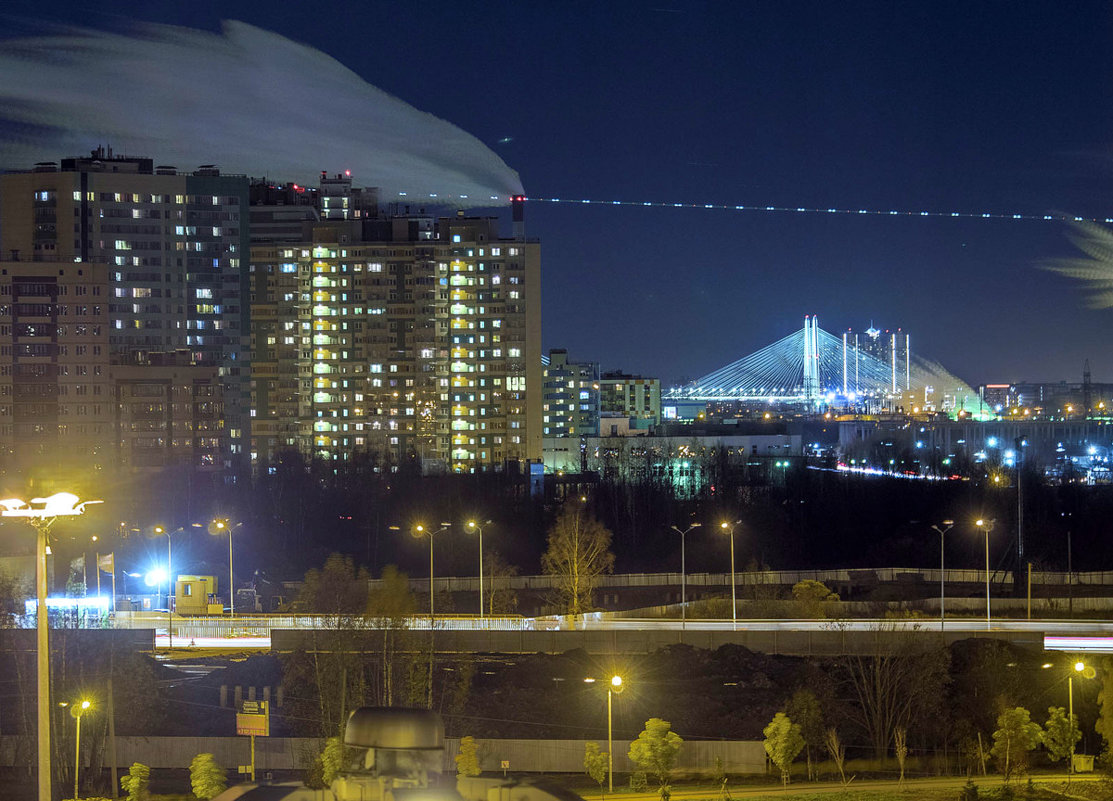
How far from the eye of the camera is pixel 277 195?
50.6m

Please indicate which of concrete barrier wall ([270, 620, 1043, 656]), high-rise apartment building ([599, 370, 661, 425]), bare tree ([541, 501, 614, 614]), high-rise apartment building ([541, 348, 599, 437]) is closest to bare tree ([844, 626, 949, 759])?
concrete barrier wall ([270, 620, 1043, 656])

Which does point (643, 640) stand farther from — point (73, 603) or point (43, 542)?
point (43, 542)

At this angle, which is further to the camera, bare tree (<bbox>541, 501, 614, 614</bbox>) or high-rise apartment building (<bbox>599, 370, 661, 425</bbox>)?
high-rise apartment building (<bbox>599, 370, 661, 425</bbox>)

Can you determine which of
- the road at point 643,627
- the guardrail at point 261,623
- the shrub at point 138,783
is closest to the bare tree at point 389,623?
the guardrail at point 261,623

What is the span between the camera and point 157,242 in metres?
43.5

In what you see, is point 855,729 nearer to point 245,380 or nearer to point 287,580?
point 287,580

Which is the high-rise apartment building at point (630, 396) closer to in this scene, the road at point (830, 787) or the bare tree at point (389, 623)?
the bare tree at point (389, 623)

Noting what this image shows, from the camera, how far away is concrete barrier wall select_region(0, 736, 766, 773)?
1329 centimetres

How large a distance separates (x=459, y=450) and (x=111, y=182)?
15.4m

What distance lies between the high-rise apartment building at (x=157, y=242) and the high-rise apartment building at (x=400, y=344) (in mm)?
1455

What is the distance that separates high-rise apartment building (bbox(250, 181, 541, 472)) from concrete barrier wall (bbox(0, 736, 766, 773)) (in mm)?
31545

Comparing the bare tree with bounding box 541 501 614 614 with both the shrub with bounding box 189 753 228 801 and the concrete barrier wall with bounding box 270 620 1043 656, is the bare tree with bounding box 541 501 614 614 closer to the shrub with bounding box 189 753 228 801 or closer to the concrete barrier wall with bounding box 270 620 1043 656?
the concrete barrier wall with bounding box 270 620 1043 656

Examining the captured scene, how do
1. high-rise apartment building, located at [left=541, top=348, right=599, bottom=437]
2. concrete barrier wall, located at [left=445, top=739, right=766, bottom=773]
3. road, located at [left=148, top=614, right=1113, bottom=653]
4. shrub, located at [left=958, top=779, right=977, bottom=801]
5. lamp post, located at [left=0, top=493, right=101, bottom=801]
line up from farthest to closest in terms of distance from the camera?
high-rise apartment building, located at [left=541, top=348, right=599, bottom=437] → road, located at [left=148, top=614, right=1113, bottom=653] → concrete barrier wall, located at [left=445, top=739, right=766, bottom=773] → shrub, located at [left=958, top=779, right=977, bottom=801] → lamp post, located at [left=0, top=493, right=101, bottom=801]

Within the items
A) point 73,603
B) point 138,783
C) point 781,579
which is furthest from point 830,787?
point 73,603
